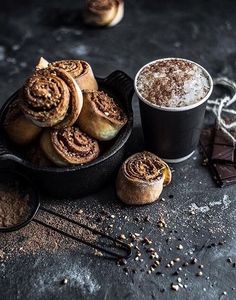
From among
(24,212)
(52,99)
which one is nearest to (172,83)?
(52,99)

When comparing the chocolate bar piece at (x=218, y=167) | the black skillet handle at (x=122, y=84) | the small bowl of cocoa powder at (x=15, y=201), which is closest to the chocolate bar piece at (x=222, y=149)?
the chocolate bar piece at (x=218, y=167)

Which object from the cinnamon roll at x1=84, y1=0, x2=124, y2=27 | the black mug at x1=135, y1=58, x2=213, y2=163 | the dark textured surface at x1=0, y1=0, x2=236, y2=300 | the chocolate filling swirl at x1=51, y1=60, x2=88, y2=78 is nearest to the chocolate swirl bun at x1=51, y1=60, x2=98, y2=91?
the chocolate filling swirl at x1=51, y1=60, x2=88, y2=78

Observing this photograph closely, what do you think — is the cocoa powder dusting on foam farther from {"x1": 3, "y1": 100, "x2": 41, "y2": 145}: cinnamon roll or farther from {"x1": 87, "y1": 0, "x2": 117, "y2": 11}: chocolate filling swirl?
{"x1": 87, "y1": 0, "x2": 117, "y2": 11}: chocolate filling swirl

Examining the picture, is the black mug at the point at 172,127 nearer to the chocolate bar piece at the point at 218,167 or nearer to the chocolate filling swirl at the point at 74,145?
the chocolate bar piece at the point at 218,167

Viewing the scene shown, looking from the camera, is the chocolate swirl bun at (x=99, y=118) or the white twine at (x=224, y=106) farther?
the white twine at (x=224, y=106)

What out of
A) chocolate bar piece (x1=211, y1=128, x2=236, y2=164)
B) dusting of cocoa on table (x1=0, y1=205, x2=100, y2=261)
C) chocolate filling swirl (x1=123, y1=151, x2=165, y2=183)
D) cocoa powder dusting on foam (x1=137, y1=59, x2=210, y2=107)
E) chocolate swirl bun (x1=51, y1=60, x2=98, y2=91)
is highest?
chocolate swirl bun (x1=51, y1=60, x2=98, y2=91)

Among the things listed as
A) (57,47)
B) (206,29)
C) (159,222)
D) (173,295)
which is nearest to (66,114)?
(159,222)

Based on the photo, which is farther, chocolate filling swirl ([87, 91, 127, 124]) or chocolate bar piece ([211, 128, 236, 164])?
chocolate bar piece ([211, 128, 236, 164])

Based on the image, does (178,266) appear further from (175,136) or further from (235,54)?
(235,54)

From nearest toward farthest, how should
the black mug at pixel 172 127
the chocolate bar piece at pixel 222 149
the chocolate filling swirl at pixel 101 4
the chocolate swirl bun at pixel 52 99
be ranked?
the chocolate swirl bun at pixel 52 99 → the black mug at pixel 172 127 → the chocolate bar piece at pixel 222 149 → the chocolate filling swirl at pixel 101 4
